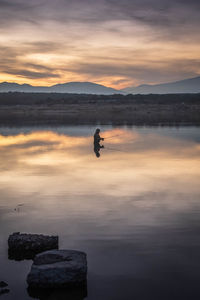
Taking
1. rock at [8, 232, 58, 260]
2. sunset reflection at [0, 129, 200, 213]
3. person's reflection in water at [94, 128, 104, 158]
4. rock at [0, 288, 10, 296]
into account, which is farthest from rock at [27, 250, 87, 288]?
person's reflection in water at [94, 128, 104, 158]

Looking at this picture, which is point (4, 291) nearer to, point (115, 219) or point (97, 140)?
point (115, 219)

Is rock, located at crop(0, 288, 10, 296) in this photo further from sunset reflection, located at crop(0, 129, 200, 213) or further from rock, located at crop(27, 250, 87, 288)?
sunset reflection, located at crop(0, 129, 200, 213)

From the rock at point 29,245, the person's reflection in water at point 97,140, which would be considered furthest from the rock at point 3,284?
the person's reflection in water at point 97,140

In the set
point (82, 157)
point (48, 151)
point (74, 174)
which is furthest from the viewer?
point (48, 151)

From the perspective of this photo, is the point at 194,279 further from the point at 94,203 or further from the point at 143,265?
the point at 94,203

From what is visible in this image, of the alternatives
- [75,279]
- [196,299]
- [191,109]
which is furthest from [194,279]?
[191,109]

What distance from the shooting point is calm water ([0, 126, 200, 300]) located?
766cm

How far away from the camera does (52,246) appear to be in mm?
8945

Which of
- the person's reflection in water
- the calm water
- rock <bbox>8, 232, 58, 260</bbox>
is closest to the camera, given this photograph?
the calm water

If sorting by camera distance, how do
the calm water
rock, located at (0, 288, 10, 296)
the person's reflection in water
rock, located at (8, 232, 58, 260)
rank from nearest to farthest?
1. rock, located at (0, 288, 10, 296)
2. the calm water
3. rock, located at (8, 232, 58, 260)
4. the person's reflection in water

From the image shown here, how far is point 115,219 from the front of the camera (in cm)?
1113

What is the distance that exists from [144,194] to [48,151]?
16709 millimetres

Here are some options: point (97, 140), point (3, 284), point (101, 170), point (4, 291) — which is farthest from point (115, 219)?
point (97, 140)

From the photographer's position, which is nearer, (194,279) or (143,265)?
(194,279)
